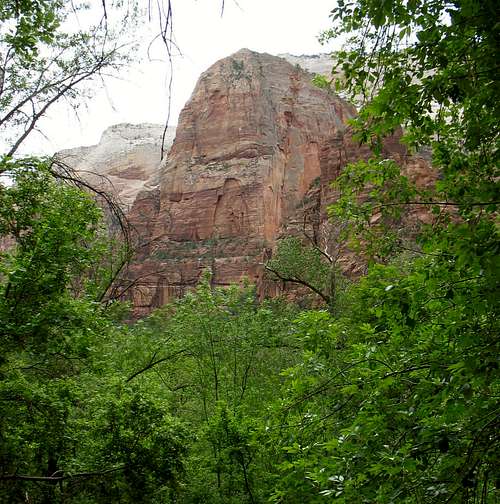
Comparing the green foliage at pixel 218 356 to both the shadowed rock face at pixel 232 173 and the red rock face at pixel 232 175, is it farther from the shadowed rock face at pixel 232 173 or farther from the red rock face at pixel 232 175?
the shadowed rock face at pixel 232 173

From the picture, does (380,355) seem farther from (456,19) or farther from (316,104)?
(316,104)

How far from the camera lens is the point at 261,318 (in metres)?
15.1

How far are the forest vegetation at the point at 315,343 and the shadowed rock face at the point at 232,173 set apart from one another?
1646 inches

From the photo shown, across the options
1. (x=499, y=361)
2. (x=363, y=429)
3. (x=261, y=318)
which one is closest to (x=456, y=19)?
(x=499, y=361)

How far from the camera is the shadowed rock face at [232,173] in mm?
58734

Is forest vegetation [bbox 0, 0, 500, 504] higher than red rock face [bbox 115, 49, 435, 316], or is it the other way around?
red rock face [bbox 115, 49, 435, 316]

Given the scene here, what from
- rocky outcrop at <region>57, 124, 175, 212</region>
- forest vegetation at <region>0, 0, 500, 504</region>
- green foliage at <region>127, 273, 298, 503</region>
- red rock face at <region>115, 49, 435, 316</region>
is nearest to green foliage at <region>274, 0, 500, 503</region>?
forest vegetation at <region>0, 0, 500, 504</region>

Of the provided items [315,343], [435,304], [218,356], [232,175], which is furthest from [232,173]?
[435,304]

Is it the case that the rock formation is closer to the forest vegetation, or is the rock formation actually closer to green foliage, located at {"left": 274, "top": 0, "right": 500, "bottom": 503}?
the forest vegetation

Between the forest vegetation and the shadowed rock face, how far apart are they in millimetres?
41800

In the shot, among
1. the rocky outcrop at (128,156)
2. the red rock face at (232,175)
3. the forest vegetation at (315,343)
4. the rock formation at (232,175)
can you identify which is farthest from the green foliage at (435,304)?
the rocky outcrop at (128,156)

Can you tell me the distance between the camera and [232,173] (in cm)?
6319

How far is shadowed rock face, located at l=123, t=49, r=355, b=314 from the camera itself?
193 ft

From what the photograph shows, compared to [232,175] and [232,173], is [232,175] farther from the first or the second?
[232,173]
